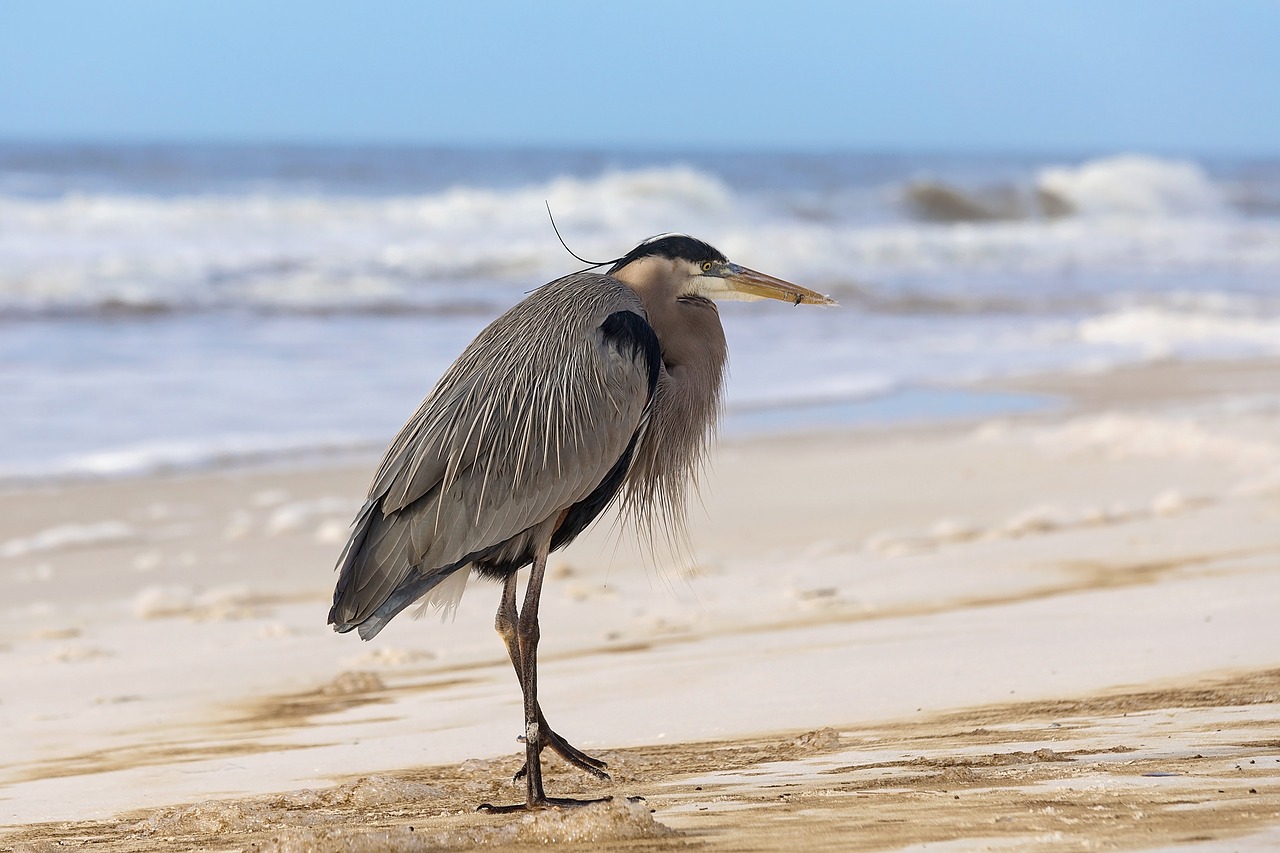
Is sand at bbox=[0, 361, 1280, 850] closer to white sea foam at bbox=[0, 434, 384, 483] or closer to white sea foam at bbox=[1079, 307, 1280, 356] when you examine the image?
white sea foam at bbox=[0, 434, 384, 483]

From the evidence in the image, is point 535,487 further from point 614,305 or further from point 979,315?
point 979,315

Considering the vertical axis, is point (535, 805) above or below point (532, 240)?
below

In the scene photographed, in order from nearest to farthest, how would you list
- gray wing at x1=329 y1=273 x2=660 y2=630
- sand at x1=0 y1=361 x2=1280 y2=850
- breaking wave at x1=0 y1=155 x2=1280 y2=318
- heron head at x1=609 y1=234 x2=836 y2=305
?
sand at x1=0 y1=361 x2=1280 y2=850 → gray wing at x1=329 y1=273 x2=660 y2=630 → heron head at x1=609 y1=234 x2=836 y2=305 → breaking wave at x1=0 y1=155 x2=1280 y2=318

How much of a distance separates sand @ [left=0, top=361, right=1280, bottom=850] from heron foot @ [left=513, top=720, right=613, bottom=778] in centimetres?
4

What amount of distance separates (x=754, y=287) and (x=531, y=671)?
1128 millimetres

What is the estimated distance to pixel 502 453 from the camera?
3.35 m

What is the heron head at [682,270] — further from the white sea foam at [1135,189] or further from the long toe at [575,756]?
the white sea foam at [1135,189]

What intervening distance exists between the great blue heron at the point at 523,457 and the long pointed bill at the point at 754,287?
0.10 m

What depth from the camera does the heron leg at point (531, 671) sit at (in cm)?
312

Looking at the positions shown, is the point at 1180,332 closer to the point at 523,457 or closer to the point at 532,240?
the point at 523,457

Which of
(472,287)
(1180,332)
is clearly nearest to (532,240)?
(472,287)

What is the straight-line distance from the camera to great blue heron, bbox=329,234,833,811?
329 cm

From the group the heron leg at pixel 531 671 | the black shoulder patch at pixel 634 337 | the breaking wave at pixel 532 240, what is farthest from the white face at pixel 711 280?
the breaking wave at pixel 532 240

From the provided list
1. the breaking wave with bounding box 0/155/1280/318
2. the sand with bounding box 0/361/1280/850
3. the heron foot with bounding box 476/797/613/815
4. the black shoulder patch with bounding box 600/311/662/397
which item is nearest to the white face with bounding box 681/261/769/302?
the black shoulder patch with bounding box 600/311/662/397
